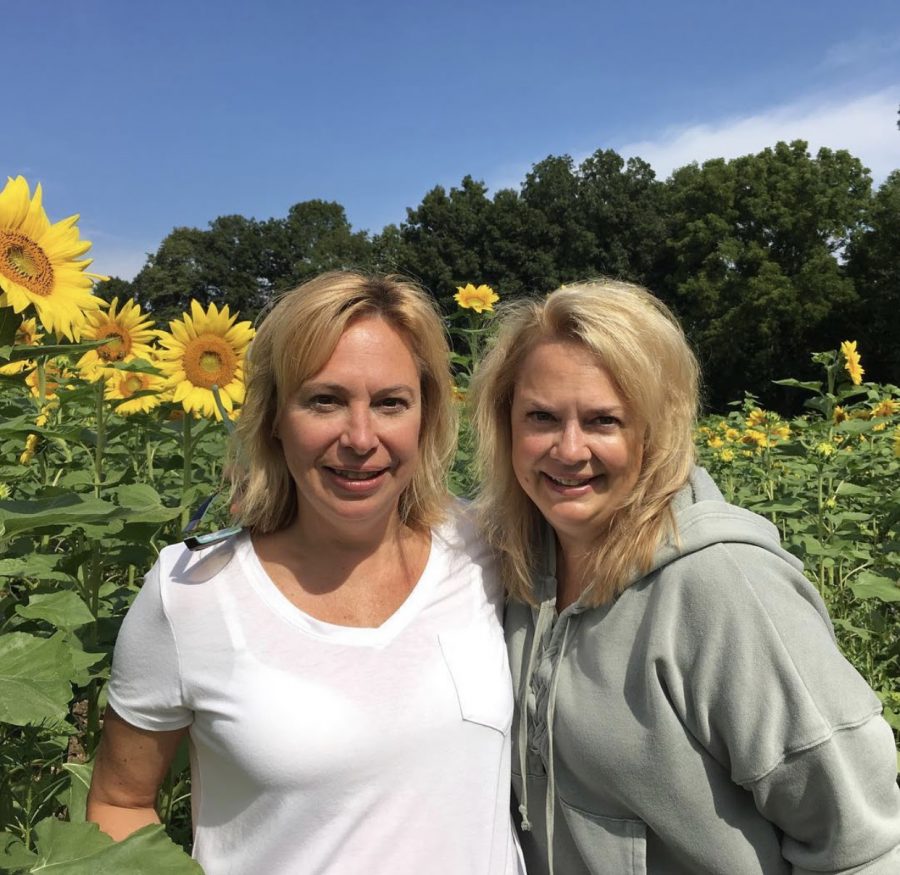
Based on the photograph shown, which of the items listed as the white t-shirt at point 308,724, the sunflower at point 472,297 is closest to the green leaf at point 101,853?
the white t-shirt at point 308,724

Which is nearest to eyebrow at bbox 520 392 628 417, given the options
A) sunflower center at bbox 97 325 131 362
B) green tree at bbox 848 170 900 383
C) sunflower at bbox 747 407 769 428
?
sunflower center at bbox 97 325 131 362

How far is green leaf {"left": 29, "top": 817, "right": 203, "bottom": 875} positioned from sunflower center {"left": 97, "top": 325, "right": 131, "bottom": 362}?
201 cm

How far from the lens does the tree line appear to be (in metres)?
25.6

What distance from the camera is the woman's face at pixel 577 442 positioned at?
1.57 meters

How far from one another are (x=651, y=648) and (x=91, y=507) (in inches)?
34.3

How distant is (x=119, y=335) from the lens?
2.89 m

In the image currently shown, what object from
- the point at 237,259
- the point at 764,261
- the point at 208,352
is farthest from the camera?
the point at 237,259

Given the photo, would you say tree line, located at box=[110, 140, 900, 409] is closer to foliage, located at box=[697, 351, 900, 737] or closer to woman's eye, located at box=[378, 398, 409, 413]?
foliage, located at box=[697, 351, 900, 737]

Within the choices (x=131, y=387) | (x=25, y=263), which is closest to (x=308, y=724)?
(x=25, y=263)

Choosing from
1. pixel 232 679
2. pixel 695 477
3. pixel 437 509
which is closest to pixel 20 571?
pixel 232 679

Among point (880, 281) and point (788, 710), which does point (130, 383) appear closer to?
point (788, 710)

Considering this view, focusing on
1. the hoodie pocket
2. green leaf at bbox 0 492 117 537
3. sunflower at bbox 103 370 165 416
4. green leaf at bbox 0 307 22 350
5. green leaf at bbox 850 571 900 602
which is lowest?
the hoodie pocket

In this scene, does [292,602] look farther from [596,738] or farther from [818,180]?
[818,180]

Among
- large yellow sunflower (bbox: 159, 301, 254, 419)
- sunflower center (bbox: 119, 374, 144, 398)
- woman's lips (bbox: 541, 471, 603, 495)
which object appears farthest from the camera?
sunflower center (bbox: 119, 374, 144, 398)
